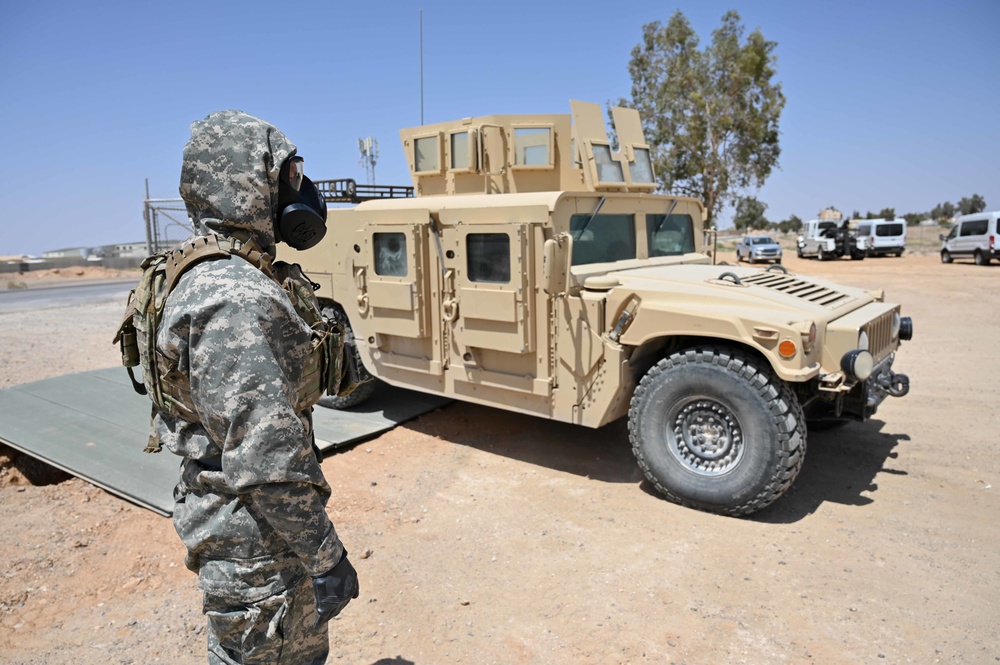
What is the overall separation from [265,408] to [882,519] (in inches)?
144

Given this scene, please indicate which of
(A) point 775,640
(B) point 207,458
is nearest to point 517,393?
(A) point 775,640

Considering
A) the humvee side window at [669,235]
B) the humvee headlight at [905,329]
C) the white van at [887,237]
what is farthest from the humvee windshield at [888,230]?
the humvee headlight at [905,329]

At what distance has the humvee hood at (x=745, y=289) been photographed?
13.2ft

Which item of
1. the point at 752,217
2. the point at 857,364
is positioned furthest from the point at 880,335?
the point at 752,217

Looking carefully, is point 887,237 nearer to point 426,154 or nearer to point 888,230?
point 888,230

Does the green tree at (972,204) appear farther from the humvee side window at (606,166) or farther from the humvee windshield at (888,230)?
the humvee side window at (606,166)

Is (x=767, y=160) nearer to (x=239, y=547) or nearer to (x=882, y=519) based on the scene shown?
(x=882, y=519)

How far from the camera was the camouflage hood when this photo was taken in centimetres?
179

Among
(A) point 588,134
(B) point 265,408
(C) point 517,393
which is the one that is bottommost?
(C) point 517,393

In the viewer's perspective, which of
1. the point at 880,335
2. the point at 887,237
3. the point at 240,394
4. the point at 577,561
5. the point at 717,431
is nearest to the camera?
the point at 240,394

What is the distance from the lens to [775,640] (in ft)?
9.36

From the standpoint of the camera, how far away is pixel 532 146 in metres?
5.23

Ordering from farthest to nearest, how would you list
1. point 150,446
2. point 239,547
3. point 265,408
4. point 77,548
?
point 77,548 → point 150,446 → point 239,547 → point 265,408

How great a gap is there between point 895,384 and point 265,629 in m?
3.94
